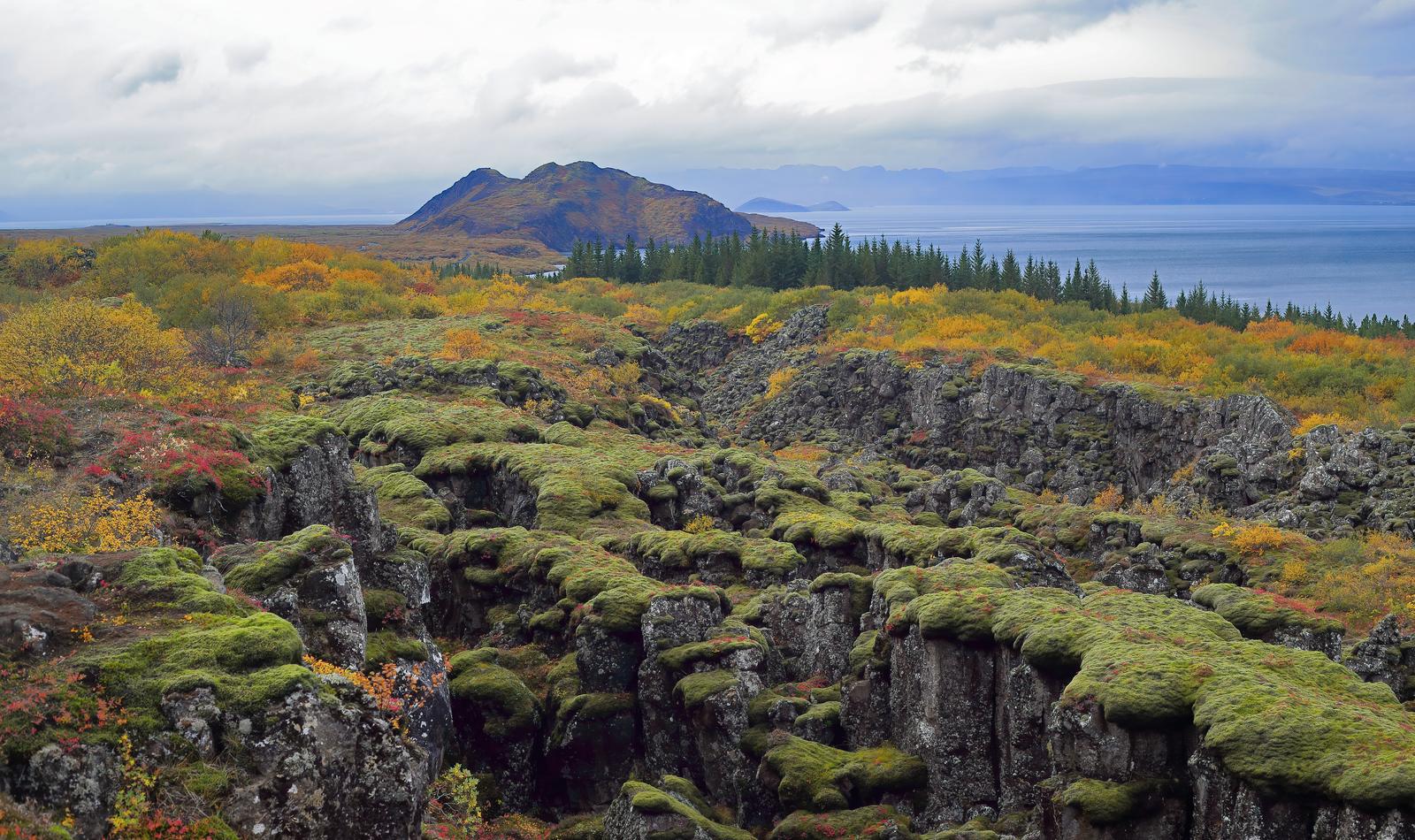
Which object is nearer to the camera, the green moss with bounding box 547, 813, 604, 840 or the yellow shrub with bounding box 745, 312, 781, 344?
the green moss with bounding box 547, 813, 604, 840

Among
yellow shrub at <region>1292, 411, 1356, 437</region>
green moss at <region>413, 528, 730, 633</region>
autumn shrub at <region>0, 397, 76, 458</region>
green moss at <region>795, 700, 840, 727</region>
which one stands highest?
autumn shrub at <region>0, 397, 76, 458</region>

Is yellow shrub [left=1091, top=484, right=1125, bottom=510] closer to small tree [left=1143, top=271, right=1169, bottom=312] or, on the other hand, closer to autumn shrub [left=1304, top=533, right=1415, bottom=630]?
autumn shrub [left=1304, top=533, right=1415, bottom=630]

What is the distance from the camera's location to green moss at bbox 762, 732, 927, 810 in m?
27.4

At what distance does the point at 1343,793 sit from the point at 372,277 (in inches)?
4391

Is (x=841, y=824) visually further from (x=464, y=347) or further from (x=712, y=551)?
(x=464, y=347)

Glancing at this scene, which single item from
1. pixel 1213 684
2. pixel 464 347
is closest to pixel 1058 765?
pixel 1213 684

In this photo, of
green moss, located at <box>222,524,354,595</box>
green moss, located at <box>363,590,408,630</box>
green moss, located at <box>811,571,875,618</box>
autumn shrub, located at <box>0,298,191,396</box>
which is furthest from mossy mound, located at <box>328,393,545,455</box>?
green moss, located at <box>222,524,354,595</box>

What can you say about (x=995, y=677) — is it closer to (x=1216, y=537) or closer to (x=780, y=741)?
(x=780, y=741)

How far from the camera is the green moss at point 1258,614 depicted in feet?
106

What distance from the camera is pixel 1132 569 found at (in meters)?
44.5

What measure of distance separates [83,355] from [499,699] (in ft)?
80.5

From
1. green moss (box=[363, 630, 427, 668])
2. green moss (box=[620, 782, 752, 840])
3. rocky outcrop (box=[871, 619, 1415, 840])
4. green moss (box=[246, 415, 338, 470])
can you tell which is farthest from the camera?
green moss (box=[246, 415, 338, 470])

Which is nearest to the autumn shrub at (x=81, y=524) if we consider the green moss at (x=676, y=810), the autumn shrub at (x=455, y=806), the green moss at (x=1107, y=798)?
the autumn shrub at (x=455, y=806)

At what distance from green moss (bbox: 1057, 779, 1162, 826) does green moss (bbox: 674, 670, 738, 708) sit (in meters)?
10.8
